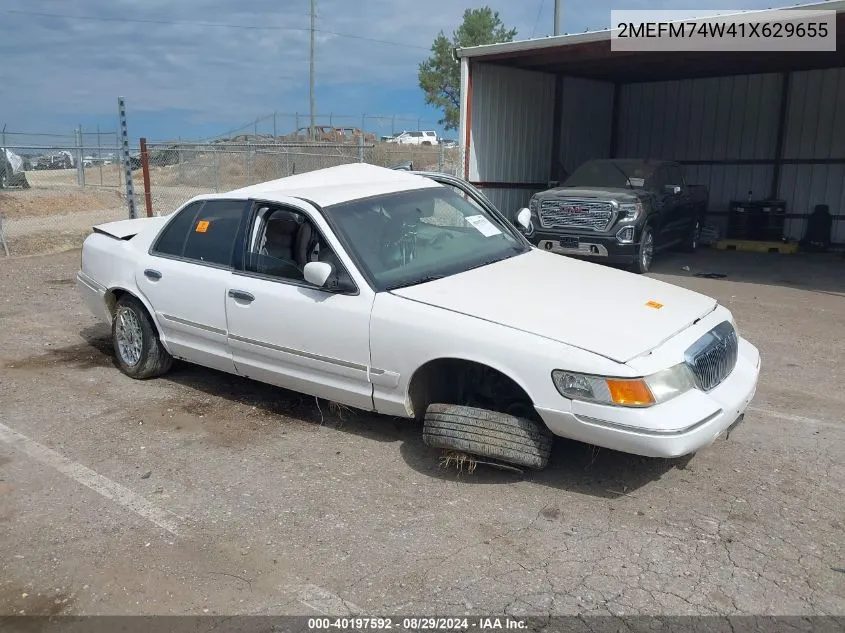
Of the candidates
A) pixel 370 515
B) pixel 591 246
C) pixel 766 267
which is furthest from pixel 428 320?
pixel 766 267

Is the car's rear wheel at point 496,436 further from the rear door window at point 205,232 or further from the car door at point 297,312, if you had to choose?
the rear door window at point 205,232

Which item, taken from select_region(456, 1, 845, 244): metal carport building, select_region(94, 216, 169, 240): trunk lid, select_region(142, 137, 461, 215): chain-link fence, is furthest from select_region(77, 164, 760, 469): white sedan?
select_region(142, 137, 461, 215): chain-link fence

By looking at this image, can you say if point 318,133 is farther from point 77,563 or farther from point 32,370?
point 77,563

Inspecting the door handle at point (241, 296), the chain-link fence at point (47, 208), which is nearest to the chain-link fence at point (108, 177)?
the chain-link fence at point (47, 208)

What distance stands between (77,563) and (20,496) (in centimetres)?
91

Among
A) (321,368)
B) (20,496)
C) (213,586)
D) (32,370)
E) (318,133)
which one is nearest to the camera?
(213,586)

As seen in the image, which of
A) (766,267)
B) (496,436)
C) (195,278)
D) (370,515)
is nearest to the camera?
(370,515)

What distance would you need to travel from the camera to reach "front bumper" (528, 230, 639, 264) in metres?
11.2

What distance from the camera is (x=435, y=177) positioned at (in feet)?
19.5

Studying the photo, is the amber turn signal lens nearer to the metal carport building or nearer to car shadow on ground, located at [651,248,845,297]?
car shadow on ground, located at [651,248,845,297]

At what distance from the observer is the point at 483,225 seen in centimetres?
535

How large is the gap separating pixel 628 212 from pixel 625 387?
8.24 metres

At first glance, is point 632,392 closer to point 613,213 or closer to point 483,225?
point 483,225

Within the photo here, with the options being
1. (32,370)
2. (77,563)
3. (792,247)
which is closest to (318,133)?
(792,247)
